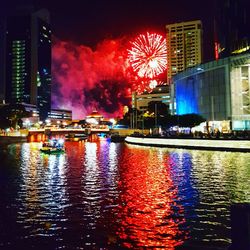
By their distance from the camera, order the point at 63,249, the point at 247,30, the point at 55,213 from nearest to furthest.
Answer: the point at 63,249 < the point at 55,213 < the point at 247,30

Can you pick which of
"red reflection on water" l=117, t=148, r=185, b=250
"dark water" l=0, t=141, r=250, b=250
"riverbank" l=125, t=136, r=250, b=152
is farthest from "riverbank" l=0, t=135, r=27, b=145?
"red reflection on water" l=117, t=148, r=185, b=250

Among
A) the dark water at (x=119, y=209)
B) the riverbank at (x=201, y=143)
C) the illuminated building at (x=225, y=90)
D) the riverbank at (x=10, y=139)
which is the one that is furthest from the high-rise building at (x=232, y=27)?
the dark water at (x=119, y=209)

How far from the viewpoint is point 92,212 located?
19719 millimetres

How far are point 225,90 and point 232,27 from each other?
31.8 meters

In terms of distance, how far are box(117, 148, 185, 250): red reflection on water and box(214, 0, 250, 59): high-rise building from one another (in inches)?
4229

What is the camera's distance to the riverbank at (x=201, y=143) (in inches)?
2381

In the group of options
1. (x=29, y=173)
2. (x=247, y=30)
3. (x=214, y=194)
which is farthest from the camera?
(x=247, y=30)

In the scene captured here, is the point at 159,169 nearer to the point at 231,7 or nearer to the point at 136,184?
the point at 136,184

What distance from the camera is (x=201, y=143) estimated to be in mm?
68438

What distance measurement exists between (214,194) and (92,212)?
336 inches

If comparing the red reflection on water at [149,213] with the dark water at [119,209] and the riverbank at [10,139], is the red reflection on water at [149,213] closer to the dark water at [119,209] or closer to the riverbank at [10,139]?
the dark water at [119,209]

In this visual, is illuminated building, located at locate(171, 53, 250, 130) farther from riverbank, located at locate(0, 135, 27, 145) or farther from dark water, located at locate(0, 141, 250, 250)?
dark water, located at locate(0, 141, 250, 250)

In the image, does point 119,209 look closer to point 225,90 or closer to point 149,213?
point 149,213

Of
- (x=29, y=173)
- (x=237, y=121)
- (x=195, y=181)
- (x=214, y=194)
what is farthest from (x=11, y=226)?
(x=237, y=121)
